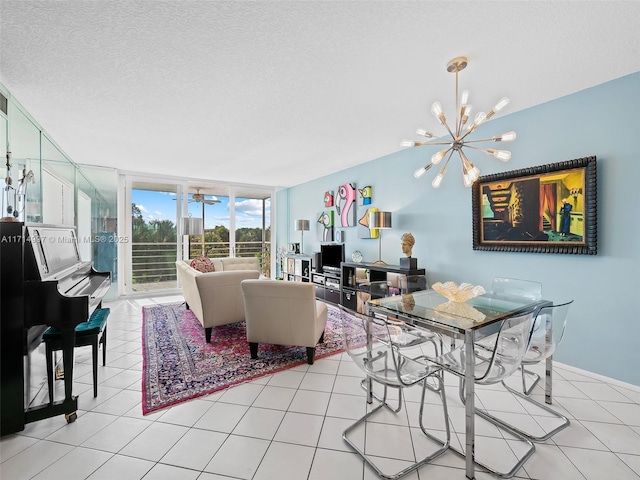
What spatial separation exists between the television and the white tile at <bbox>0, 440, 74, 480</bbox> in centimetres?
384

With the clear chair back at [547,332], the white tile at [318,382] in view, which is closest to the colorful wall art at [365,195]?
the white tile at [318,382]

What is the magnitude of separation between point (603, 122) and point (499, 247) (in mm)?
1326

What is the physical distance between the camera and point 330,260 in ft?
17.5

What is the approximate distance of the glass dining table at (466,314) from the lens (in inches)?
59.2

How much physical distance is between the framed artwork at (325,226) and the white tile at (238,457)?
13.5 ft

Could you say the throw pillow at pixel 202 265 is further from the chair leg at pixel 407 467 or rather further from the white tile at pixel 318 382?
the chair leg at pixel 407 467

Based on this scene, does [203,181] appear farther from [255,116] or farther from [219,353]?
[219,353]

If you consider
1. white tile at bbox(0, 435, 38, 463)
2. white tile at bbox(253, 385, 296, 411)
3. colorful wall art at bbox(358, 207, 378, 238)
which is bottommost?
white tile at bbox(253, 385, 296, 411)

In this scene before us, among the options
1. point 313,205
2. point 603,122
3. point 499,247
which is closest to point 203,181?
point 313,205

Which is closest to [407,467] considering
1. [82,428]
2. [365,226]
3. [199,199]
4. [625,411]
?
[625,411]

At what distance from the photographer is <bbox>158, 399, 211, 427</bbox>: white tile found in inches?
75.4

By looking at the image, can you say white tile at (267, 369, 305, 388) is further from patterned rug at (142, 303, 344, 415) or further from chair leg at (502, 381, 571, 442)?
chair leg at (502, 381, 571, 442)

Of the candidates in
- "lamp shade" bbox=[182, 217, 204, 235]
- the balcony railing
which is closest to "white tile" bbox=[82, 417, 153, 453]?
"lamp shade" bbox=[182, 217, 204, 235]

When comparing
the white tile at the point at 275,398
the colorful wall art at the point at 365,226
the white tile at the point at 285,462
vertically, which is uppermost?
the colorful wall art at the point at 365,226
